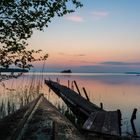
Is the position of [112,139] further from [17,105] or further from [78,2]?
[17,105]

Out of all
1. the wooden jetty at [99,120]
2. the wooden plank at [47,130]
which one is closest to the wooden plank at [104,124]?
the wooden jetty at [99,120]

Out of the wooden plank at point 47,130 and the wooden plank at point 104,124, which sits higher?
the wooden plank at point 47,130

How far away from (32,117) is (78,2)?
15.2ft

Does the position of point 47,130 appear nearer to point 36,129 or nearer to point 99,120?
point 36,129

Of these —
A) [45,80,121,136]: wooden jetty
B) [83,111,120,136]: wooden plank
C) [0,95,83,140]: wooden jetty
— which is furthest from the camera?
[83,111,120,136]: wooden plank

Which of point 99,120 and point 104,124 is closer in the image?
point 104,124

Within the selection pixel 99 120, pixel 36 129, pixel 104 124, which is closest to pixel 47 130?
pixel 36 129

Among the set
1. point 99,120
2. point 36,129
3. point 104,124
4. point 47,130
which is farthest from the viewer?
point 99,120

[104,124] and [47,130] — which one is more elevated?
[47,130]

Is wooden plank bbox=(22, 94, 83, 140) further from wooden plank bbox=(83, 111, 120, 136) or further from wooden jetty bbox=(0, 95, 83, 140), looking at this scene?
wooden plank bbox=(83, 111, 120, 136)

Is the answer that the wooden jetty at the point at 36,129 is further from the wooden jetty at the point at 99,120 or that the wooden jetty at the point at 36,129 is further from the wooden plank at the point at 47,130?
the wooden jetty at the point at 99,120

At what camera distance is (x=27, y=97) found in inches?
951

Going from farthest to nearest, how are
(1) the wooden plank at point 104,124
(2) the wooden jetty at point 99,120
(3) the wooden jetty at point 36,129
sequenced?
(1) the wooden plank at point 104,124, (2) the wooden jetty at point 99,120, (3) the wooden jetty at point 36,129

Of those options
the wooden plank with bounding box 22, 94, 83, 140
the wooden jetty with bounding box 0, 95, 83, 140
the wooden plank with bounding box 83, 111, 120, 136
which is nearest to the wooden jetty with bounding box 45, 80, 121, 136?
the wooden plank with bounding box 83, 111, 120, 136
